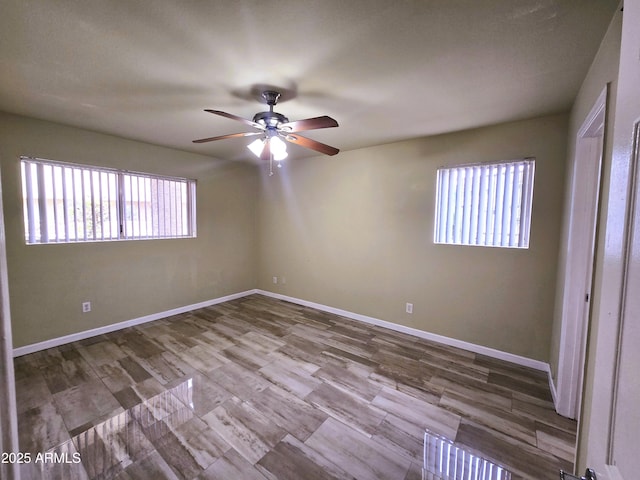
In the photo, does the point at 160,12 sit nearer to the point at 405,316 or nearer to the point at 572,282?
the point at 572,282

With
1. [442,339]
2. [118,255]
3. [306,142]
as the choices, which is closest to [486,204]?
[442,339]

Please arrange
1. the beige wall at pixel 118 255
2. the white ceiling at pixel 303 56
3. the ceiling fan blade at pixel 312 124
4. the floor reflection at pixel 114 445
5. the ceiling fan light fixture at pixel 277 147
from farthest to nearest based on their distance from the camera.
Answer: the beige wall at pixel 118 255
the ceiling fan light fixture at pixel 277 147
the ceiling fan blade at pixel 312 124
the floor reflection at pixel 114 445
the white ceiling at pixel 303 56

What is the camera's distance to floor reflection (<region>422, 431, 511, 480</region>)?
1.57 meters

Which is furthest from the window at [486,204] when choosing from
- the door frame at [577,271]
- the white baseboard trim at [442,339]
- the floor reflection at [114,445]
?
the floor reflection at [114,445]

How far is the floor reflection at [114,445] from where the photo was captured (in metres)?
1.55

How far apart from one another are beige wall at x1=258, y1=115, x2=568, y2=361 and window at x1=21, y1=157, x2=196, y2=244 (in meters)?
1.50

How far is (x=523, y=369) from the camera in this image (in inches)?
104

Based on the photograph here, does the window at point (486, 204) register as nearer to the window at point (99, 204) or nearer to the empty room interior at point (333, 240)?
the empty room interior at point (333, 240)

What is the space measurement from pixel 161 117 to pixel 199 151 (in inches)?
52.6

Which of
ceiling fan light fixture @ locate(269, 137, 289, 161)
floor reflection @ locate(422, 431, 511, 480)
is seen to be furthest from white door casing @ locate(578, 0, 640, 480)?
ceiling fan light fixture @ locate(269, 137, 289, 161)

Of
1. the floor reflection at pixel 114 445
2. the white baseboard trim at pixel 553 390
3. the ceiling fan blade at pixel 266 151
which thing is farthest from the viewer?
the ceiling fan blade at pixel 266 151

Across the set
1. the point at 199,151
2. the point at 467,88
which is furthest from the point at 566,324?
the point at 199,151

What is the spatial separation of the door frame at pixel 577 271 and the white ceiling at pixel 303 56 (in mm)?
569

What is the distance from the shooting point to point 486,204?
2.88m
